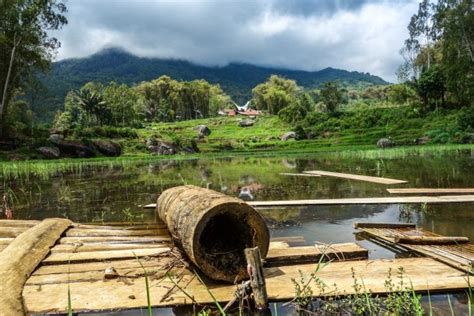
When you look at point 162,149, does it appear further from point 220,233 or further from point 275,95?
point 275,95

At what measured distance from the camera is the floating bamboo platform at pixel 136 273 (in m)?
3.49

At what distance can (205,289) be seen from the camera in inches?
147

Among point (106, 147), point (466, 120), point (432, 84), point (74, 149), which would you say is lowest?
point (74, 149)

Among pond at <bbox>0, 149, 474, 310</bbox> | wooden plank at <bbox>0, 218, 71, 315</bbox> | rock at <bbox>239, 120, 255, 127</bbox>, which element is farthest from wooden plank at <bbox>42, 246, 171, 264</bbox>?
rock at <bbox>239, 120, 255, 127</bbox>

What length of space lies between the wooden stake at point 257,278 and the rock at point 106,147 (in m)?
40.4

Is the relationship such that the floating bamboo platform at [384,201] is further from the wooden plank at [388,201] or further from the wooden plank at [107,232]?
the wooden plank at [107,232]

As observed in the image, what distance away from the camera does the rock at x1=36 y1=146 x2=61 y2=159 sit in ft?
110

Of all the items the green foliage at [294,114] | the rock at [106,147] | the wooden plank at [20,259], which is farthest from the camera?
the green foliage at [294,114]

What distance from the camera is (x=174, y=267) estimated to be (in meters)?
4.30

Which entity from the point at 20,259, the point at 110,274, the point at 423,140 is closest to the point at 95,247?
the point at 20,259

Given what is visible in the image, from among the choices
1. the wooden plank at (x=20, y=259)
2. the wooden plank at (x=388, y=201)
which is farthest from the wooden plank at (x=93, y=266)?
the wooden plank at (x=388, y=201)

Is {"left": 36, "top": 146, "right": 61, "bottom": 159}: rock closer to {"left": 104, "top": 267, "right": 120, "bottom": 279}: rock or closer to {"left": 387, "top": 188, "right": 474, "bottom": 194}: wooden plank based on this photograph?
{"left": 387, "top": 188, "right": 474, "bottom": 194}: wooden plank

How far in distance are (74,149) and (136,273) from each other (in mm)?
36615

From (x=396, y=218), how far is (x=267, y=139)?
51738mm
